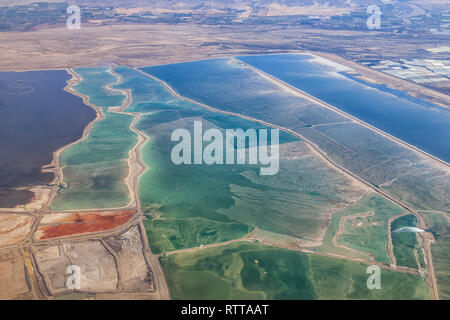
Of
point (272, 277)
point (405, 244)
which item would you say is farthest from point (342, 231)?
point (272, 277)

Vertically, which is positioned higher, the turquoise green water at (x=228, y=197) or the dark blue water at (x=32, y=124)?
the dark blue water at (x=32, y=124)

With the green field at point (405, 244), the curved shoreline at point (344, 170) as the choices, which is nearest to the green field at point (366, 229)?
the green field at point (405, 244)

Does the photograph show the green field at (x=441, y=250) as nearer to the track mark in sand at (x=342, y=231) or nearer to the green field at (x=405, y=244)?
the green field at (x=405, y=244)

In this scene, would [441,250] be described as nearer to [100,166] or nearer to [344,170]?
[344,170]

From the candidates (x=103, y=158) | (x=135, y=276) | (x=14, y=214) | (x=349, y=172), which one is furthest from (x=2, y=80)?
(x=349, y=172)

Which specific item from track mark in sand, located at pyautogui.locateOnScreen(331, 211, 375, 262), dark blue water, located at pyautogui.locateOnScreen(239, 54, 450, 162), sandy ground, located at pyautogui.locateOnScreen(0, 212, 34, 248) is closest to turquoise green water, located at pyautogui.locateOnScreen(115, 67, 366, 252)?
track mark in sand, located at pyautogui.locateOnScreen(331, 211, 375, 262)

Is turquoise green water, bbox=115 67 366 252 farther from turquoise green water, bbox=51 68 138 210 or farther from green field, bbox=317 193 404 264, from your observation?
turquoise green water, bbox=51 68 138 210

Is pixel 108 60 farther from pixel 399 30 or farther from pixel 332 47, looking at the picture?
pixel 399 30

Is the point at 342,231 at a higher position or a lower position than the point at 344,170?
lower
